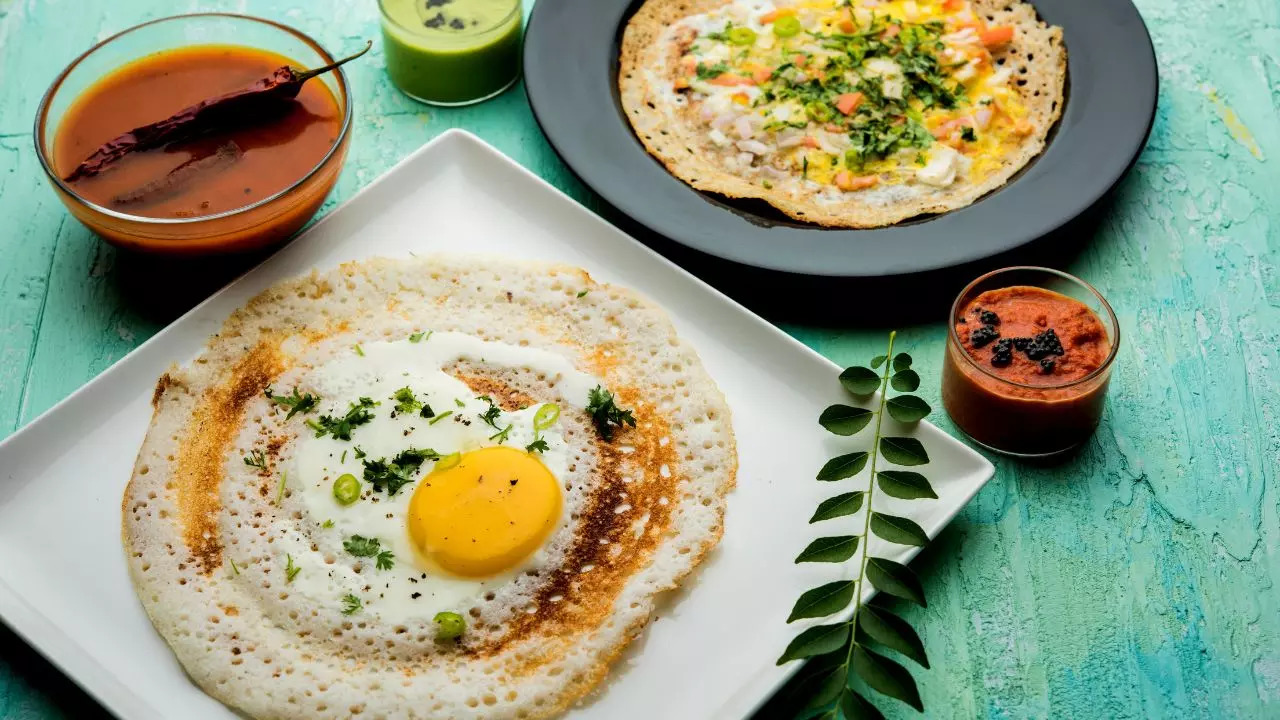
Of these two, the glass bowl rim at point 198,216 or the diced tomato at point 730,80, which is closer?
the glass bowl rim at point 198,216

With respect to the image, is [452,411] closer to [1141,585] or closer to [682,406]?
[682,406]

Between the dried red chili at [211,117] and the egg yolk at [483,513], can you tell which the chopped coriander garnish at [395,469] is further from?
the dried red chili at [211,117]

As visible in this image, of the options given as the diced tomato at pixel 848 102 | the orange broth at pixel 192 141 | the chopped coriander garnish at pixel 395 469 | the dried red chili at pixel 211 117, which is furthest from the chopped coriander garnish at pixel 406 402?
the diced tomato at pixel 848 102

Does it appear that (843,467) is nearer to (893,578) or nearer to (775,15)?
(893,578)

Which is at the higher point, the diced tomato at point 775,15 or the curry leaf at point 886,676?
the diced tomato at point 775,15

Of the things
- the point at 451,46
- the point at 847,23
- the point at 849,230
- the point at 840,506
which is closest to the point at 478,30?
the point at 451,46
